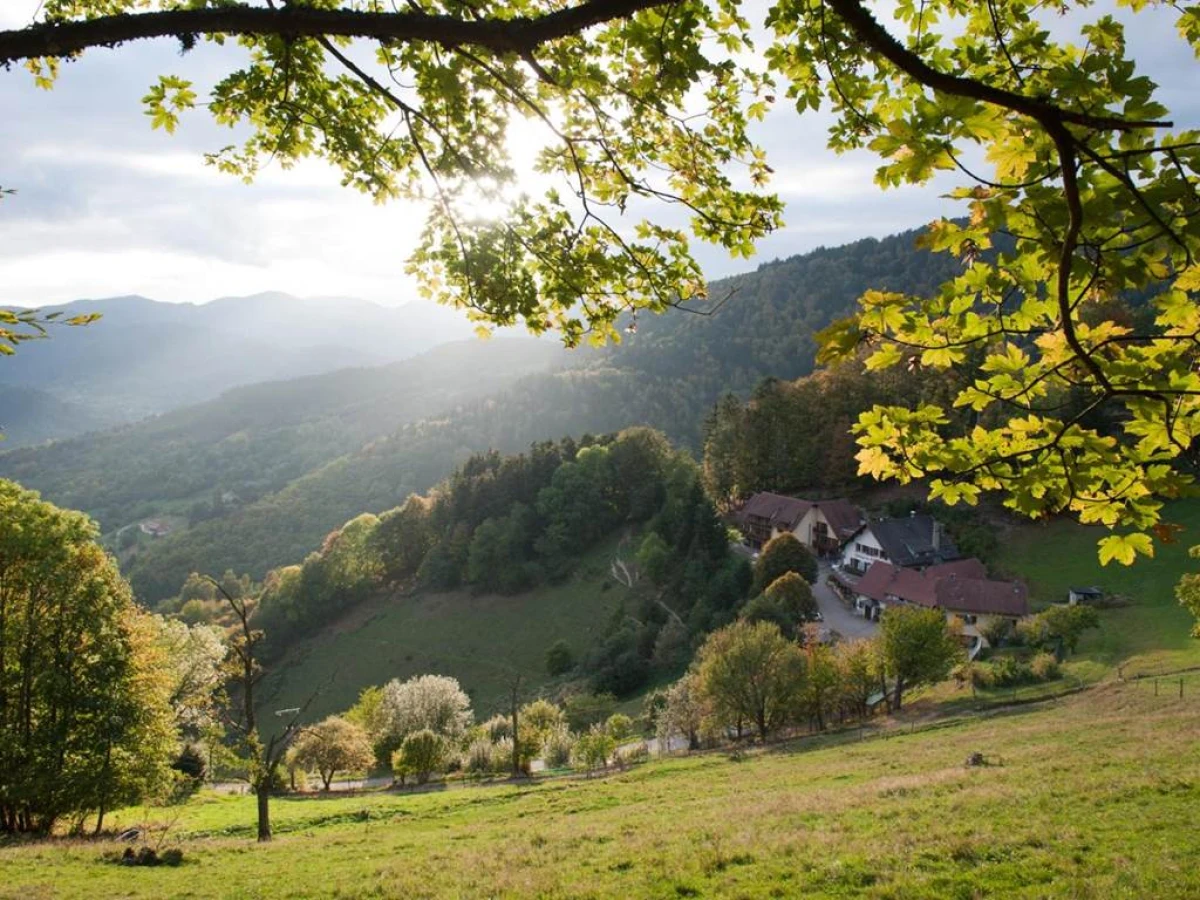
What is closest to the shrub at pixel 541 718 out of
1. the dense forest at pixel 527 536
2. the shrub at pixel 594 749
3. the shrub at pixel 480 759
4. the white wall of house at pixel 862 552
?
the shrub at pixel 480 759

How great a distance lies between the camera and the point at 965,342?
3631 mm

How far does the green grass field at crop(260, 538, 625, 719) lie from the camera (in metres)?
60.3

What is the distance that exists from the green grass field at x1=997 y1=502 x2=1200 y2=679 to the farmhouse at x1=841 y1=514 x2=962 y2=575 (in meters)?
4.27

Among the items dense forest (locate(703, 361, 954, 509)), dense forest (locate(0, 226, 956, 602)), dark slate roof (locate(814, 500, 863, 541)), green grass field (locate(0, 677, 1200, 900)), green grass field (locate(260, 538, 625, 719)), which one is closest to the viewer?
green grass field (locate(0, 677, 1200, 900))

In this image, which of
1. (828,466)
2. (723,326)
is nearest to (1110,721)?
(828,466)

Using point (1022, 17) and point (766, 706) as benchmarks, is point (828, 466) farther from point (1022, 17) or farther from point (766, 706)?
point (1022, 17)

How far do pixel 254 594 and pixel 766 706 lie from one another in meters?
82.8

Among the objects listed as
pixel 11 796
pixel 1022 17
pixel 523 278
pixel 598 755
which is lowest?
pixel 598 755

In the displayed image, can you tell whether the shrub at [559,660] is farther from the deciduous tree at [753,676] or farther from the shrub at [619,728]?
the deciduous tree at [753,676]


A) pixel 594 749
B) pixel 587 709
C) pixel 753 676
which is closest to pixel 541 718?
pixel 587 709

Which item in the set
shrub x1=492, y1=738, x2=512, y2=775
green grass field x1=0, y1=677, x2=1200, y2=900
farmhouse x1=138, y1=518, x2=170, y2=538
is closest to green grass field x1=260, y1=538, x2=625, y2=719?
shrub x1=492, y1=738, x2=512, y2=775

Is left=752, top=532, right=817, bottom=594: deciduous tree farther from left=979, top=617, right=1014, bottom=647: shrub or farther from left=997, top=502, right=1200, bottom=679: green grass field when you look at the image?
left=997, top=502, right=1200, bottom=679: green grass field

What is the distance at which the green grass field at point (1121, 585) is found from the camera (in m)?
34.3

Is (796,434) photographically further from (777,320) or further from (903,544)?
(777,320)
